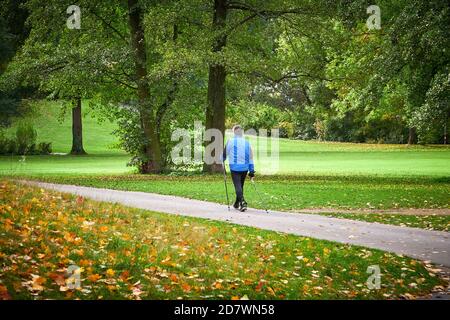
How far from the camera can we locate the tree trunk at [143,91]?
3020cm

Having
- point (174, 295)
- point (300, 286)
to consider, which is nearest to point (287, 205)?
point (300, 286)

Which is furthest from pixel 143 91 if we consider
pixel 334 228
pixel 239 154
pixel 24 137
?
pixel 24 137

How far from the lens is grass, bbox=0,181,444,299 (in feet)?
27.2

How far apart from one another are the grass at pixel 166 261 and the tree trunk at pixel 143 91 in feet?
59.0

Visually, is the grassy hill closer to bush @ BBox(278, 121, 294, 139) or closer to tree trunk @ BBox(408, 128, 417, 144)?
tree trunk @ BBox(408, 128, 417, 144)

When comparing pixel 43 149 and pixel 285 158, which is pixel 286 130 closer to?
pixel 285 158

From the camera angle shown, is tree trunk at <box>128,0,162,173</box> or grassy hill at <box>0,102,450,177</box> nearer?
tree trunk at <box>128,0,162,173</box>

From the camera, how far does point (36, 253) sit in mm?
8953

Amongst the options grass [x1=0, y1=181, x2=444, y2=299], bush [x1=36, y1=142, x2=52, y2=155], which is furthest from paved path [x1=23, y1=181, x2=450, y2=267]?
bush [x1=36, y1=142, x2=52, y2=155]

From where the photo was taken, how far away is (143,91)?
31156 millimetres

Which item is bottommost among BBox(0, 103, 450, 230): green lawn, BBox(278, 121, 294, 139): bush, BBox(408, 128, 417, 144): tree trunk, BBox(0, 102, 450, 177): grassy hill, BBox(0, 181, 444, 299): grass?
BBox(0, 181, 444, 299): grass

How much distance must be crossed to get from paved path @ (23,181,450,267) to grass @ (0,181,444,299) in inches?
25.9

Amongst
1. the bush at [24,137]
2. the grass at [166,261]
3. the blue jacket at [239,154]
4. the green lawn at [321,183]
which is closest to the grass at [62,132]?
the bush at [24,137]

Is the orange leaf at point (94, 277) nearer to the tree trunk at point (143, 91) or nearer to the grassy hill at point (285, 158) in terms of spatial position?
the grassy hill at point (285, 158)
